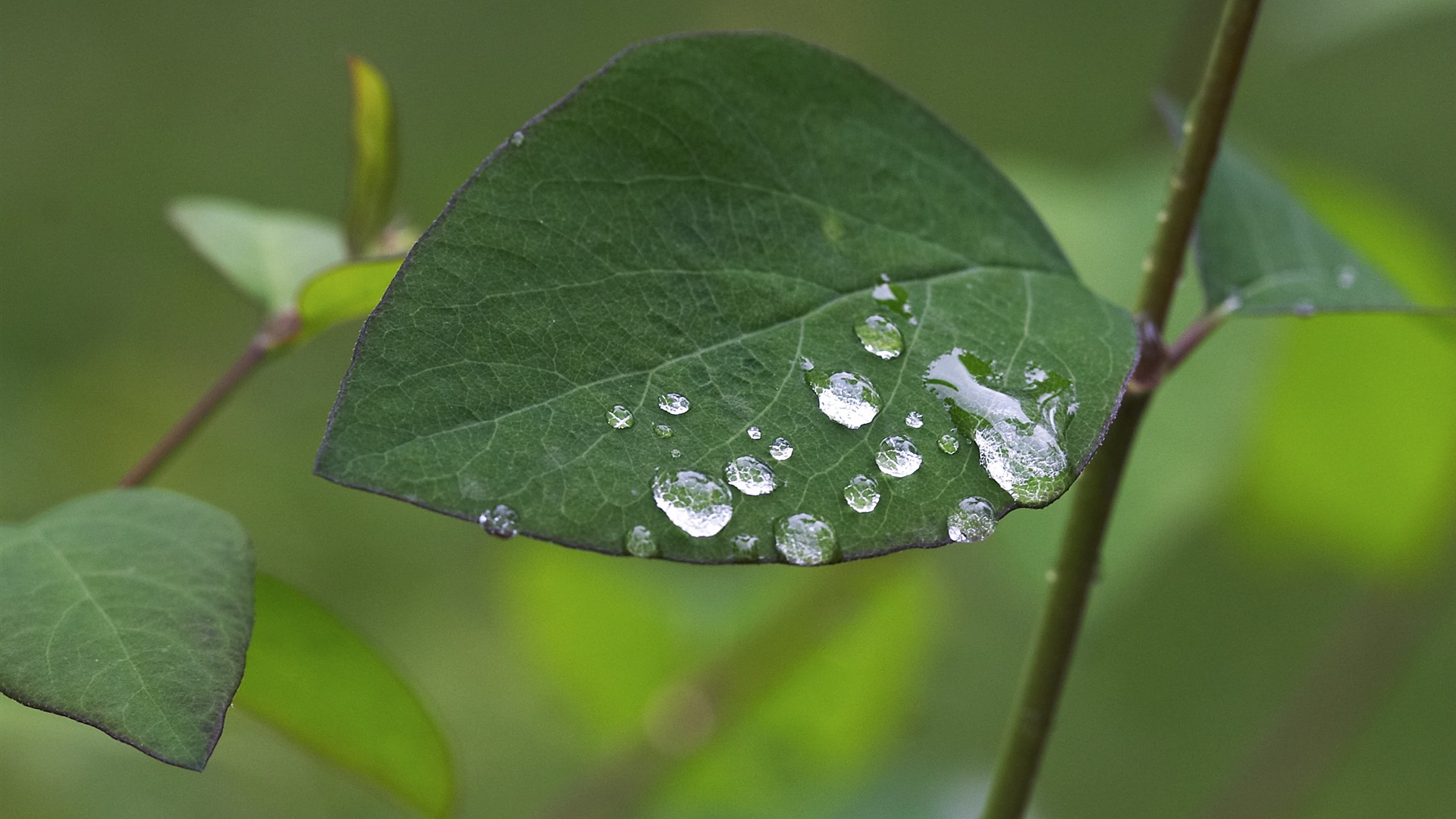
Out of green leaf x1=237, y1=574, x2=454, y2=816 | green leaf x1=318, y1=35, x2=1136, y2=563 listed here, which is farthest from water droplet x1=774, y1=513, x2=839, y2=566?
green leaf x1=237, y1=574, x2=454, y2=816

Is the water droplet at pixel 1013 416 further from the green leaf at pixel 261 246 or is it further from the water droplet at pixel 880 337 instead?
the green leaf at pixel 261 246

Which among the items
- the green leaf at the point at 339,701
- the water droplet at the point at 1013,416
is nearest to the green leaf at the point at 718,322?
the water droplet at the point at 1013,416

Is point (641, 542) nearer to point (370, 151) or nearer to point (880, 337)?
point (880, 337)

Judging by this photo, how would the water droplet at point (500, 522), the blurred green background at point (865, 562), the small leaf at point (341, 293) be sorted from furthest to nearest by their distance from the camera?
the blurred green background at point (865, 562)
the small leaf at point (341, 293)
the water droplet at point (500, 522)

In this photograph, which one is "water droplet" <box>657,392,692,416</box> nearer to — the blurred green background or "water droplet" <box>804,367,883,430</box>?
"water droplet" <box>804,367,883,430</box>

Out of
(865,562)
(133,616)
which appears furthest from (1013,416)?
(865,562)

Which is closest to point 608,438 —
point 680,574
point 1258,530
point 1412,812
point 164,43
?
point 680,574

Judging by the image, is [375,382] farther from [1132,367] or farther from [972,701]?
[972,701]
